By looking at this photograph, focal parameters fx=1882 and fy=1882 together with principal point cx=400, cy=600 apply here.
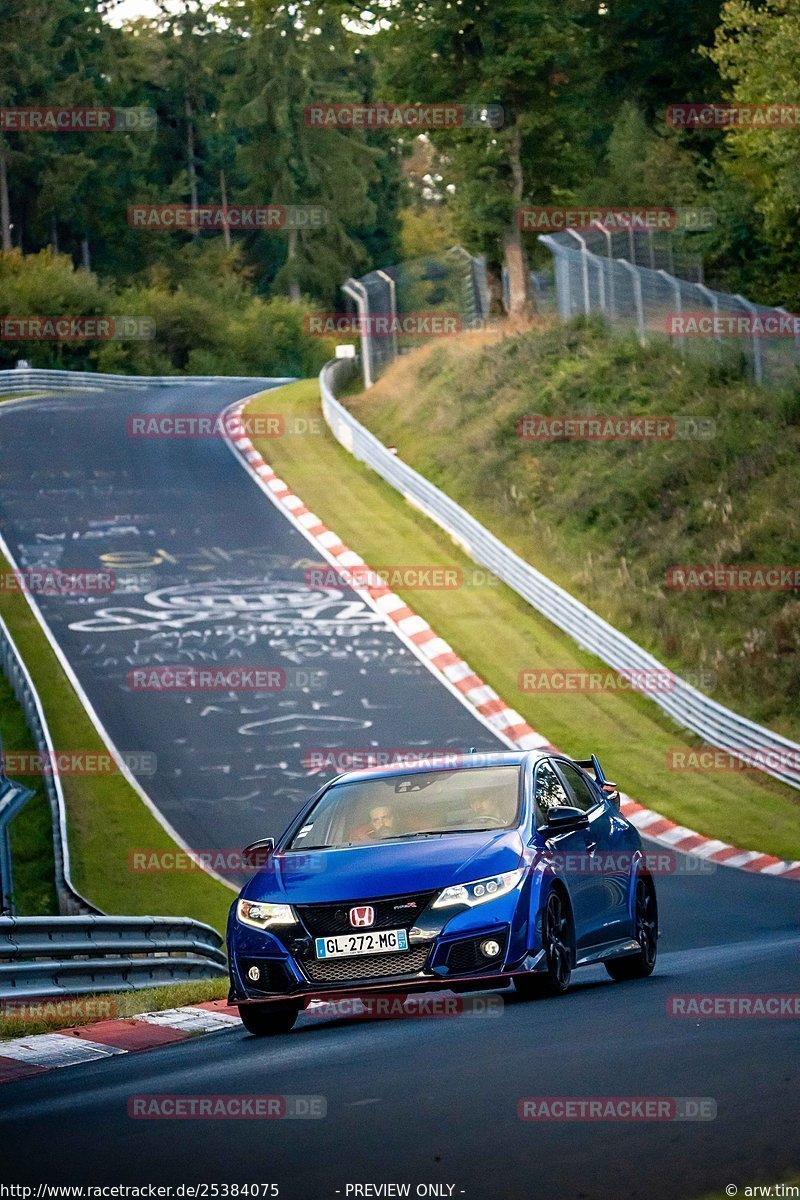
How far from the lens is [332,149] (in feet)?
347

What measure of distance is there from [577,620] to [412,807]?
19907 millimetres

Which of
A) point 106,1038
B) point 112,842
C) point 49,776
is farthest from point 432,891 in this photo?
point 49,776

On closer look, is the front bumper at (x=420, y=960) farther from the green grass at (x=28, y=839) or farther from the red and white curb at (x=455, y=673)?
the red and white curb at (x=455, y=673)

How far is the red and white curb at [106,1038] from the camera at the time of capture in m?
9.66

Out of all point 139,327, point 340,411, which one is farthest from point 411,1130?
point 139,327

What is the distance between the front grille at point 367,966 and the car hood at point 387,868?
0.32 meters

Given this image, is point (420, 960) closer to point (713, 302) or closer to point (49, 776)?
point (49, 776)

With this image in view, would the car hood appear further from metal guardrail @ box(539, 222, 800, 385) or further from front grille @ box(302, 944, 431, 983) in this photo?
metal guardrail @ box(539, 222, 800, 385)

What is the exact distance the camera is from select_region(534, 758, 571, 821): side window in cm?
1101

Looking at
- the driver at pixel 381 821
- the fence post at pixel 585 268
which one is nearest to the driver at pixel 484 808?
the driver at pixel 381 821

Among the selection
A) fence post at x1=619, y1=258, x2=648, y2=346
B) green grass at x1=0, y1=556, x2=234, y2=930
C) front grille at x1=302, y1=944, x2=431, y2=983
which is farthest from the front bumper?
fence post at x1=619, y1=258, x2=648, y2=346

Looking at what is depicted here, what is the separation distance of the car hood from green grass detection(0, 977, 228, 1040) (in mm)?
1625

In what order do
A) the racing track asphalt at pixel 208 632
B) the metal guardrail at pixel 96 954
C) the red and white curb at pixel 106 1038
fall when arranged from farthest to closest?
1. the racing track asphalt at pixel 208 632
2. the metal guardrail at pixel 96 954
3. the red and white curb at pixel 106 1038

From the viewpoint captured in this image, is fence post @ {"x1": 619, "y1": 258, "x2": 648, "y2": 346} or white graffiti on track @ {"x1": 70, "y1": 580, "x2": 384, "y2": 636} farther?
fence post @ {"x1": 619, "y1": 258, "x2": 648, "y2": 346}
